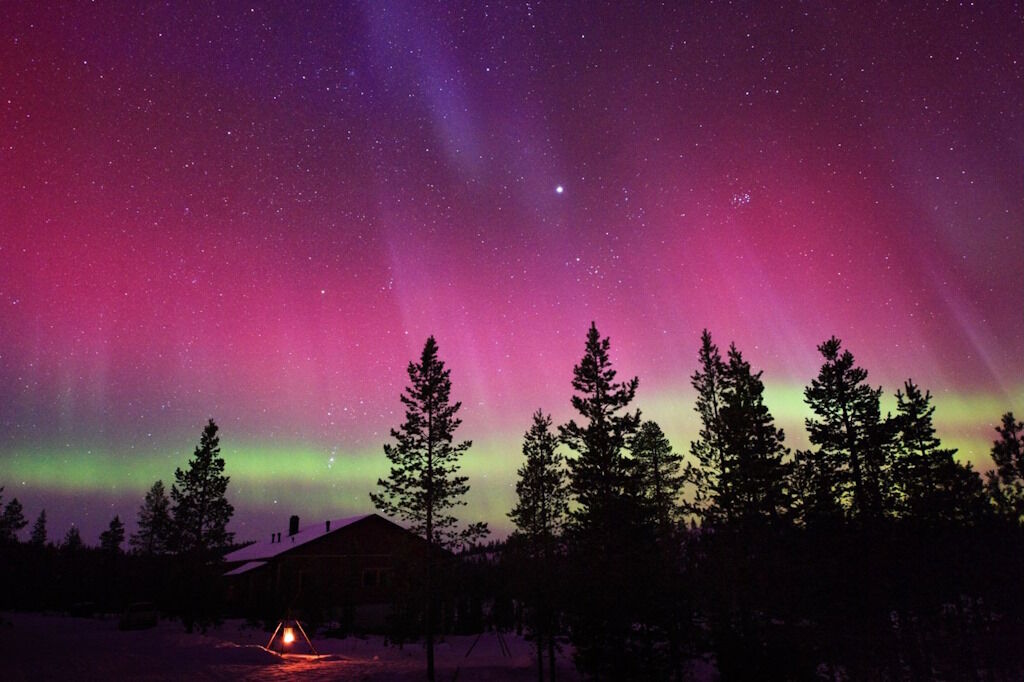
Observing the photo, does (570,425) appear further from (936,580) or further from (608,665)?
(936,580)

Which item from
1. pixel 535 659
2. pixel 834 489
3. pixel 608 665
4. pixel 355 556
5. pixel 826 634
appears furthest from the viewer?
pixel 355 556

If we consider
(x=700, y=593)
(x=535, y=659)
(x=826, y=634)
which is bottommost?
(x=535, y=659)

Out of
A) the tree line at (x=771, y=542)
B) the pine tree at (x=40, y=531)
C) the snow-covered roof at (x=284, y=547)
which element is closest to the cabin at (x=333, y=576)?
the snow-covered roof at (x=284, y=547)

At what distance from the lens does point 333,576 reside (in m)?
48.6

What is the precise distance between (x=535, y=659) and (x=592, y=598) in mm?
10354

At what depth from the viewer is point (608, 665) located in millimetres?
23562

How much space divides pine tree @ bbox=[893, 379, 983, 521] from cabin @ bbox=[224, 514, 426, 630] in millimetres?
35374

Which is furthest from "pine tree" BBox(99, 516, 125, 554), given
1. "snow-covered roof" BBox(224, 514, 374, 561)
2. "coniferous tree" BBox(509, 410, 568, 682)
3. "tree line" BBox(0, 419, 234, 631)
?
"coniferous tree" BBox(509, 410, 568, 682)

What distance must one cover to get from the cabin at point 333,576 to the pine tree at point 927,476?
35.4 m

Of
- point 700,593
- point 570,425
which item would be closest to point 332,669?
point 570,425

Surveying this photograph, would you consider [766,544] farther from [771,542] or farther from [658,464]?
[658,464]

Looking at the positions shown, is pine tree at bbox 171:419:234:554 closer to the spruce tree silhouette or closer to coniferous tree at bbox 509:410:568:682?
the spruce tree silhouette

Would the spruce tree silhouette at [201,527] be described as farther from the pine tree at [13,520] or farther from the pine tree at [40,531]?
the pine tree at [40,531]

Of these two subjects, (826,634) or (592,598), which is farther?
(826,634)
